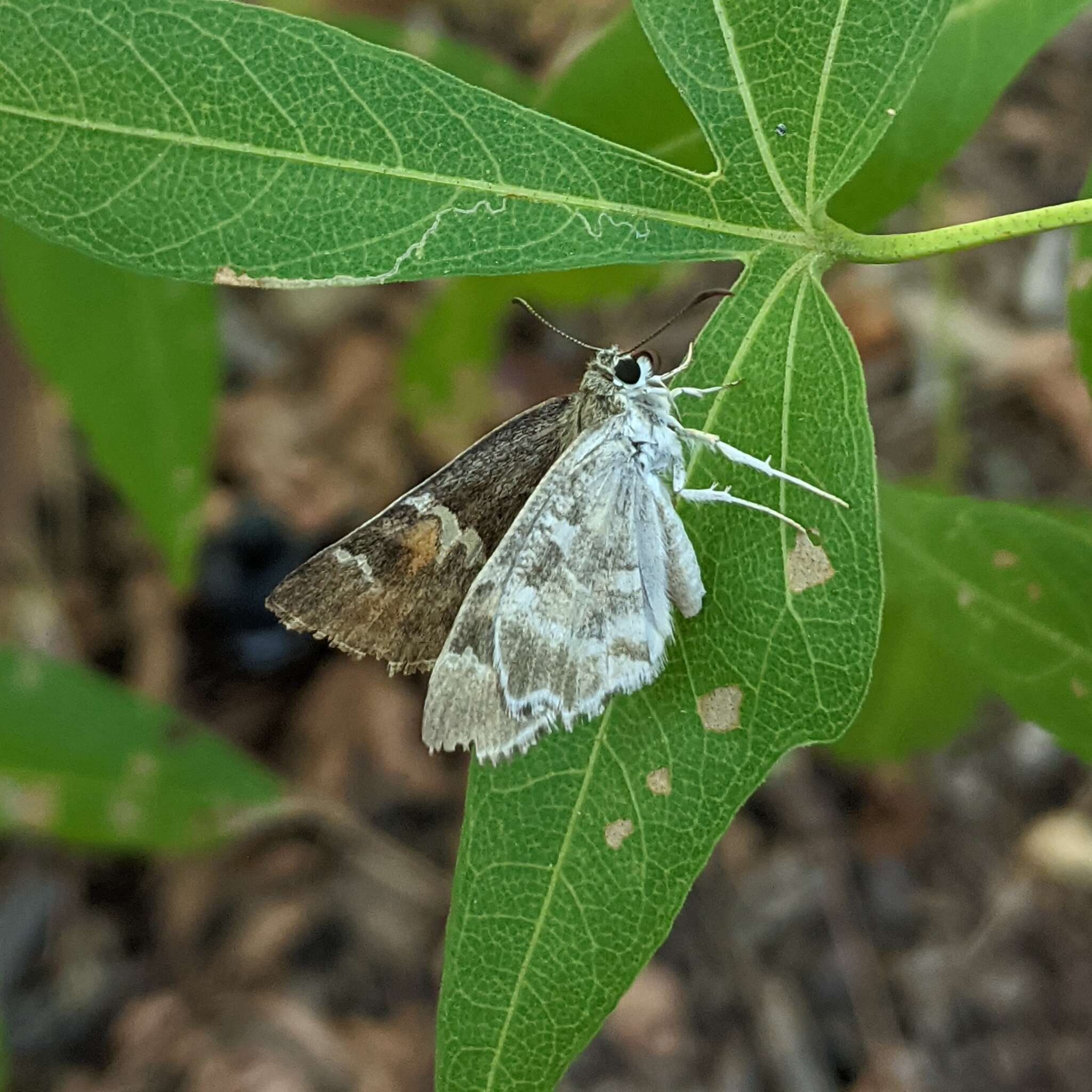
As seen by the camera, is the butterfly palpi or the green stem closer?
the green stem

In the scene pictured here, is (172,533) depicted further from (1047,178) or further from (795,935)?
(1047,178)

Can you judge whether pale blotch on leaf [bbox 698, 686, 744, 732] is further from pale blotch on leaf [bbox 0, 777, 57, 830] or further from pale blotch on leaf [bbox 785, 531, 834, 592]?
pale blotch on leaf [bbox 0, 777, 57, 830]

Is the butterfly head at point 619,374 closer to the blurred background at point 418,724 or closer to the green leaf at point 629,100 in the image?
the green leaf at point 629,100

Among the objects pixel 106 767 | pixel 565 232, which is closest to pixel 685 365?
pixel 565 232

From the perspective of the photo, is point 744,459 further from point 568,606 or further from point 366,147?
point 366,147

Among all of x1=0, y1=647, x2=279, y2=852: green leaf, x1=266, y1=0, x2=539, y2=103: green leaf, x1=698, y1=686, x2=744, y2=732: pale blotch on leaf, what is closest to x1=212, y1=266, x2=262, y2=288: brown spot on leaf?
x1=698, y1=686, x2=744, y2=732: pale blotch on leaf

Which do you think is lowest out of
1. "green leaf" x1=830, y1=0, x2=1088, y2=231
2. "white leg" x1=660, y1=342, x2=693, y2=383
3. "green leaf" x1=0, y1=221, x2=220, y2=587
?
"white leg" x1=660, y1=342, x2=693, y2=383

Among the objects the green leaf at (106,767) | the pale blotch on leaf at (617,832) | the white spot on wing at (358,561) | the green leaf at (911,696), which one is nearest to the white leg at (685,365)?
the white spot on wing at (358,561)

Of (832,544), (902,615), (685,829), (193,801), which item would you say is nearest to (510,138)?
(832,544)
